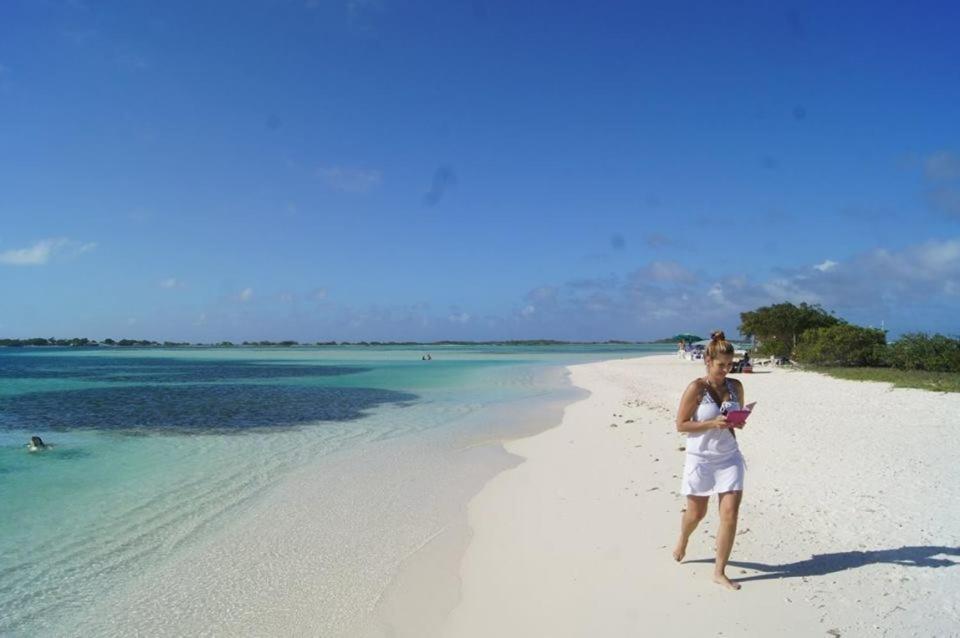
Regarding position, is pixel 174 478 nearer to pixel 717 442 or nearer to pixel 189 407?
pixel 717 442

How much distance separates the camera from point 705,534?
246 inches

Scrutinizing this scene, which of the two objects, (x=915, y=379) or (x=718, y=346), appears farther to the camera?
(x=915, y=379)

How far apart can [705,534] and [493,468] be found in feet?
18.0

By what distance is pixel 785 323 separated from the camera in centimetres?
4331

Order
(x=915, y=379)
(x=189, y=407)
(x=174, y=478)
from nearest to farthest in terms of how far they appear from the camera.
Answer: (x=174, y=478)
(x=915, y=379)
(x=189, y=407)

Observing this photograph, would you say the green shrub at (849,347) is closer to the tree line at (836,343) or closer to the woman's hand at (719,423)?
the tree line at (836,343)

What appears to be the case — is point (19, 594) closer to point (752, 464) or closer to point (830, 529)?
point (830, 529)

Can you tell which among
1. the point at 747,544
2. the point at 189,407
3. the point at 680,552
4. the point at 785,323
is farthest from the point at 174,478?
the point at 785,323

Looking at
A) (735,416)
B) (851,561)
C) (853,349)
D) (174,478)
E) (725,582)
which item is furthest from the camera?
(853,349)

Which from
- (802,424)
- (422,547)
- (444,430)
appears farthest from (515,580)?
(444,430)

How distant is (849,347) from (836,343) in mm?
603

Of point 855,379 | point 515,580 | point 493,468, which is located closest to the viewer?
point 515,580

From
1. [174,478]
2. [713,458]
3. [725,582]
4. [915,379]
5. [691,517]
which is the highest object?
[713,458]

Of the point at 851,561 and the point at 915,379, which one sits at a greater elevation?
the point at 915,379
